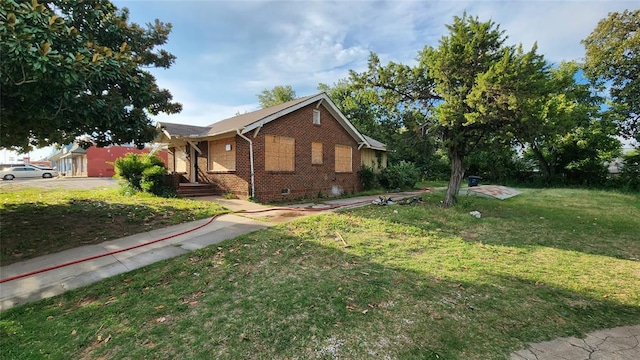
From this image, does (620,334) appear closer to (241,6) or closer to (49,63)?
(49,63)

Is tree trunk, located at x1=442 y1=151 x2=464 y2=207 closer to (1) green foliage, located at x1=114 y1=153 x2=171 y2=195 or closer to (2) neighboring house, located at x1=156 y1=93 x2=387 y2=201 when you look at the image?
(2) neighboring house, located at x1=156 y1=93 x2=387 y2=201

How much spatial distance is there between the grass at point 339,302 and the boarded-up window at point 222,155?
6.53 metres

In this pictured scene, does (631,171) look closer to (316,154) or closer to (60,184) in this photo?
(316,154)

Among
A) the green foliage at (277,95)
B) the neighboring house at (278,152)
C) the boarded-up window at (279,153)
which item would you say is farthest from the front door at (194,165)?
the green foliage at (277,95)

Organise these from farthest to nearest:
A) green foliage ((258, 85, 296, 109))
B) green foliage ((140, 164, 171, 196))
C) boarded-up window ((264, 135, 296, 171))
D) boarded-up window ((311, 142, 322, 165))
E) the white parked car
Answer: green foliage ((258, 85, 296, 109)), the white parked car, boarded-up window ((311, 142, 322, 165)), boarded-up window ((264, 135, 296, 171)), green foliage ((140, 164, 171, 196))

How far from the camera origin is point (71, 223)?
289 inches

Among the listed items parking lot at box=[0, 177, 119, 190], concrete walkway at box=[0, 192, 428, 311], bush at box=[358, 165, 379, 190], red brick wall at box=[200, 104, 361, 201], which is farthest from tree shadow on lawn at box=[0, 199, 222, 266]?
bush at box=[358, 165, 379, 190]

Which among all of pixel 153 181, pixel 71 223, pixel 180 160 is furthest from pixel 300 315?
pixel 180 160

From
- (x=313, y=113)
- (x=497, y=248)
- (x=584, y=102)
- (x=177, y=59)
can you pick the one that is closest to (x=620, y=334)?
(x=497, y=248)

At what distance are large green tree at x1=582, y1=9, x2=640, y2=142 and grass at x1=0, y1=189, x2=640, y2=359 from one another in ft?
63.0

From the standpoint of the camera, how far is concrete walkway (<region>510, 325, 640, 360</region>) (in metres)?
2.78

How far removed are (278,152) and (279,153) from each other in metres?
0.06

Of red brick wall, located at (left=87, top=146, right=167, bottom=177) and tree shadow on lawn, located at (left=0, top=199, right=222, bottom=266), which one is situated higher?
red brick wall, located at (left=87, top=146, right=167, bottom=177)

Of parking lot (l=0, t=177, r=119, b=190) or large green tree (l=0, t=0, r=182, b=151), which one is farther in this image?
parking lot (l=0, t=177, r=119, b=190)
